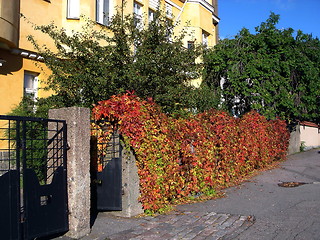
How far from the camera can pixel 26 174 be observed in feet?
16.4

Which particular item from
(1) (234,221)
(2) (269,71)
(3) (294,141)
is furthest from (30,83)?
(3) (294,141)

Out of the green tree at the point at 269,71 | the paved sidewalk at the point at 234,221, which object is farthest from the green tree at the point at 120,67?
the green tree at the point at 269,71

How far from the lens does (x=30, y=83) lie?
12219 mm

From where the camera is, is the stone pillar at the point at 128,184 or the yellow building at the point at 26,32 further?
the yellow building at the point at 26,32

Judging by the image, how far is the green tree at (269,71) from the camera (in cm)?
1708

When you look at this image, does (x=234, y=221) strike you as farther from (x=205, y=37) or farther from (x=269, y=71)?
(x=205, y=37)

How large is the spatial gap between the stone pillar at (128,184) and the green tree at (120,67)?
2911mm

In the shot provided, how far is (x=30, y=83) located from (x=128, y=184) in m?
6.86

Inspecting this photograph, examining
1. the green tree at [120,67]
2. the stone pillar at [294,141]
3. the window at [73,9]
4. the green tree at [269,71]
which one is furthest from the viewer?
the stone pillar at [294,141]

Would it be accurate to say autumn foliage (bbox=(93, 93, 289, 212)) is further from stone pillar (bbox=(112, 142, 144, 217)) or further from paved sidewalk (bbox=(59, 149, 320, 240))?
paved sidewalk (bbox=(59, 149, 320, 240))

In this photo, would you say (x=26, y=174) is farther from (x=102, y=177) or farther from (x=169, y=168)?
(x=169, y=168)

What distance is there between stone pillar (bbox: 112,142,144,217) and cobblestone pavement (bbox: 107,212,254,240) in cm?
37

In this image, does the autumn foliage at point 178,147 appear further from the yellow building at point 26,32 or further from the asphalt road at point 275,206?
the yellow building at point 26,32

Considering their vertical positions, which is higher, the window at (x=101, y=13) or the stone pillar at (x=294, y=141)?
the window at (x=101, y=13)
